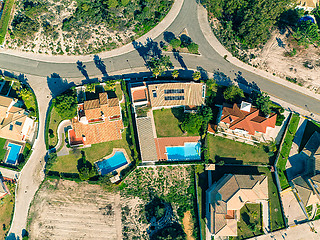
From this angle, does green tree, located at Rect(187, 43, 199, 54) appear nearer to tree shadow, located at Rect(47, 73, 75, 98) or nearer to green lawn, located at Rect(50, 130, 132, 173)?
green lawn, located at Rect(50, 130, 132, 173)

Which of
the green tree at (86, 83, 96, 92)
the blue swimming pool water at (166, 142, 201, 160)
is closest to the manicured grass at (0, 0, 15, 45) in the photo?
the green tree at (86, 83, 96, 92)

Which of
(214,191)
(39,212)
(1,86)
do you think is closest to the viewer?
(214,191)

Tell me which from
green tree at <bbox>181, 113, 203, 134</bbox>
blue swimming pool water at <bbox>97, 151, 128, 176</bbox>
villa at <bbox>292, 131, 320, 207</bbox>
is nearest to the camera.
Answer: villa at <bbox>292, 131, 320, 207</bbox>

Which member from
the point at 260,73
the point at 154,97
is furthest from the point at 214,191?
the point at 260,73

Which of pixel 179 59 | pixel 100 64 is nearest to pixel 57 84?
pixel 100 64

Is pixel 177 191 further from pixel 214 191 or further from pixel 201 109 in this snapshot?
pixel 201 109
